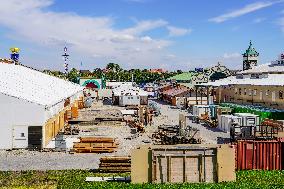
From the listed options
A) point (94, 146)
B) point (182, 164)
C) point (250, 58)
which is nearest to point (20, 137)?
point (94, 146)

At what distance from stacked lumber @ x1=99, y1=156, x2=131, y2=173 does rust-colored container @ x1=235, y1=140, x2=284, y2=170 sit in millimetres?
7497

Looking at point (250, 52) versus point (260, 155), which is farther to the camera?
point (250, 52)

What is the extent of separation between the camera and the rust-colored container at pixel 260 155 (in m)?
28.1

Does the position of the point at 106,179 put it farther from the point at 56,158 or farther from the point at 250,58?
the point at 250,58

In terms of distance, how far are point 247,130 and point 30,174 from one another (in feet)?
62.1

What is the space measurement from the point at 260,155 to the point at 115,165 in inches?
390

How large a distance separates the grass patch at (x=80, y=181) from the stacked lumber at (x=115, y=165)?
2.79 feet

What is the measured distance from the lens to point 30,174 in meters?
27.6

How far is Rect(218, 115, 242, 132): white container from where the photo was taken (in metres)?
46.0

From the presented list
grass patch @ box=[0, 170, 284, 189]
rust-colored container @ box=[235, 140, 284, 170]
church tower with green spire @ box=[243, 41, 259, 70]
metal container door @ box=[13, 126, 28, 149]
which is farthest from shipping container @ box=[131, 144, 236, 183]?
church tower with green spire @ box=[243, 41, 259, 70]

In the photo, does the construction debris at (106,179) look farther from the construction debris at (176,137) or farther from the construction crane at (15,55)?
the construction crane at (15,55)

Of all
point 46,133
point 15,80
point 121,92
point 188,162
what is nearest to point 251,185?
point 188,162

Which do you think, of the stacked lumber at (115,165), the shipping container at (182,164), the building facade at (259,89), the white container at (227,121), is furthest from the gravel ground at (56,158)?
the building facade at (259,89)

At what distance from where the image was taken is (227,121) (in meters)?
46.8
